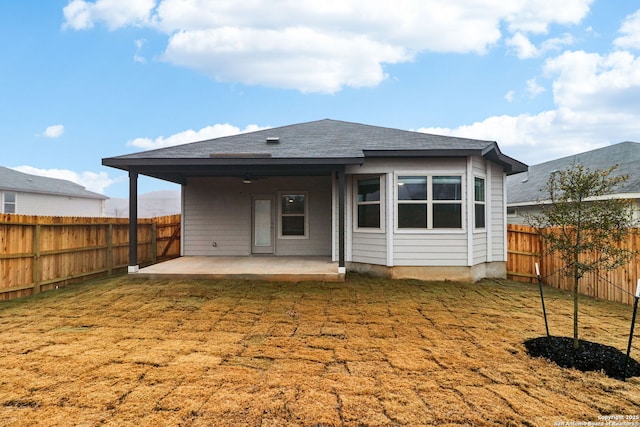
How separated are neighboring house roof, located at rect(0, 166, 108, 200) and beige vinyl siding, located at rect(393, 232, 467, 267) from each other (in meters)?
20.1

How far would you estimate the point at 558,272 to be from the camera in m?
7.49

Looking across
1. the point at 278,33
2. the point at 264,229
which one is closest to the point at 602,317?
the point at 264,229

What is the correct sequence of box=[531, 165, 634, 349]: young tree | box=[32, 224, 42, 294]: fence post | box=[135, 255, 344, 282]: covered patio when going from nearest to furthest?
box=[531, 165, 634, 349]: young tree, box=[32, 224, 42, 294]: fence post, box=[135, 255, 344, 282]: covered patio

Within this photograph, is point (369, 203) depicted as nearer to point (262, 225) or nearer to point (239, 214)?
point (262, 225)

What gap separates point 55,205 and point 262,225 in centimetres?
1691

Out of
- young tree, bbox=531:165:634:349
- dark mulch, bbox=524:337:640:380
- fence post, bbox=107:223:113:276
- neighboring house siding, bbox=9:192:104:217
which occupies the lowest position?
dark mulch, bbox=524:337:640:380

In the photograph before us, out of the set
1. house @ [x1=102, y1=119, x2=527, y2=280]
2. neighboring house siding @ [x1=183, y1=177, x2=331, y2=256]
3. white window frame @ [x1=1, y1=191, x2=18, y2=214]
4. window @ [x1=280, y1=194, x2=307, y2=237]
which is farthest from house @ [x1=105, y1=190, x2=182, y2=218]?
house @ [x1=102, y1=119, x2=527, y2=280]

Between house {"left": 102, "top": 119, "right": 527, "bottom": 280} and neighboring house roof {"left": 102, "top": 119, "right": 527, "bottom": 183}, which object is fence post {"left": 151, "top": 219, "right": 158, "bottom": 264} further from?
house {"left": 102, "top": 119, "right": 527, "bottom": 280}

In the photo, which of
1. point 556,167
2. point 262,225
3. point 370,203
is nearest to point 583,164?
point 556,167

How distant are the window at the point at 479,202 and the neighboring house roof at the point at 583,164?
23.9 feet

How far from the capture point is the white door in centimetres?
1009

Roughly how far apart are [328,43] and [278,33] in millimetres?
3856

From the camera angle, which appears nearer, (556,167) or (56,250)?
(56,250)

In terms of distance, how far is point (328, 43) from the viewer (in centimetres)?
1689
